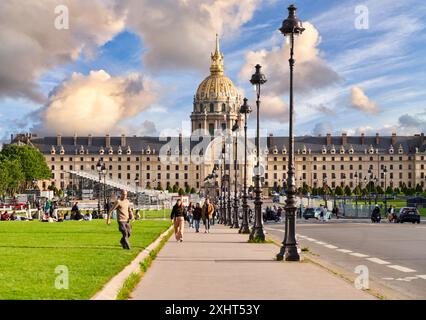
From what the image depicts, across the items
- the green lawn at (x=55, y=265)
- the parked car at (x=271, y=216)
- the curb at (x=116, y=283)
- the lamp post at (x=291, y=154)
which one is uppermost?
the lamp post at (x=291, y=154)

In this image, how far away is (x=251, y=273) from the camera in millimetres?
15555

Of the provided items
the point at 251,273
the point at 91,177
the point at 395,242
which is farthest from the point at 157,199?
the point at 251,273

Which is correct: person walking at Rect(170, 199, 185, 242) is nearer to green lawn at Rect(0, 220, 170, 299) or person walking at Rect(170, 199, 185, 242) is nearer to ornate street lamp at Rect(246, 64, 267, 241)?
ornate street lamp at Rect(246, 64, 267, 241)

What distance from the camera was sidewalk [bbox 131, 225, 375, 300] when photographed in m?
11.9

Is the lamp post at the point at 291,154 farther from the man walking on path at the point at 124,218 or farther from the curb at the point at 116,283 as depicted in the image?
the man walking on path at the point at 124,218

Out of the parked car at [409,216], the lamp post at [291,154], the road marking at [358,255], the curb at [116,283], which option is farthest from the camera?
the parked car at [409,216]

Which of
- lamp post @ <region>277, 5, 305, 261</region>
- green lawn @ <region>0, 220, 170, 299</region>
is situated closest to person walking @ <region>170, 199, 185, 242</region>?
green lawn @ <region>0, 220, 170, 299</region>

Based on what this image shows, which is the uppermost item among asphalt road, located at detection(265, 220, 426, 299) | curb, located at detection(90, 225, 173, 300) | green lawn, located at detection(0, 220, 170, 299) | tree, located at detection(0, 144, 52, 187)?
tree, located at detection(0, 144, 52, 187)

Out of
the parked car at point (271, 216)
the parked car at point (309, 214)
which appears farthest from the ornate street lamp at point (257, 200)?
the parked car at point (309, 214)

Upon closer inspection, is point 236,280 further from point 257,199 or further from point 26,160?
point 26,160

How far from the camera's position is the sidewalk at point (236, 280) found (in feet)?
39.2

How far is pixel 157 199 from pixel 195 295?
344 ft
